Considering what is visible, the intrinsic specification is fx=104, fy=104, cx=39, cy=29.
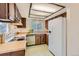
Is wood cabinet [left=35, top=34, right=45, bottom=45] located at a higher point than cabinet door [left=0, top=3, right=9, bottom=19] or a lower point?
lower

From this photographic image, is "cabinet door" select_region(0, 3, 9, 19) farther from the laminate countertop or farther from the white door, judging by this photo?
the white door

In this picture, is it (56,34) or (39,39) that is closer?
(39,39)

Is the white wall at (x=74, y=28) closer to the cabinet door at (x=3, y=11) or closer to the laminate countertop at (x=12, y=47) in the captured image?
the laminate countertop at (x=12, y=47)

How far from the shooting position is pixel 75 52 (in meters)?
1.21

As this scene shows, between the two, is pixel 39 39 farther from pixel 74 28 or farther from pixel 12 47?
pixel 74 28

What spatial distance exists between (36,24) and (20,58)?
52cm

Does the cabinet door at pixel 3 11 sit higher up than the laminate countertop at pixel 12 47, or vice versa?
the cabinet door at pixel 3 11

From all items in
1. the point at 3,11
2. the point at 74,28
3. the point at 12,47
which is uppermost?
the point at 3,11

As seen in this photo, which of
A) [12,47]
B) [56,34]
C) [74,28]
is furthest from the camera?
[56,34]

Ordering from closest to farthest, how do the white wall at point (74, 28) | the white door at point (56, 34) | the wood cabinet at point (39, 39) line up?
1. the white wall at point (74, 28)
2. the wood cabinet at point (39, 39)
3. the white door at point (56, 34)

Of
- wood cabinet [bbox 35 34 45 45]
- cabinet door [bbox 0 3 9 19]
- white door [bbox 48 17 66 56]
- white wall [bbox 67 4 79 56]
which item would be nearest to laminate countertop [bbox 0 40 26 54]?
wood cabinet [bbox 35 34 45 45]

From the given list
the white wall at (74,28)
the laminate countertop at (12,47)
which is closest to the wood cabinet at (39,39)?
the laminate countertop at (12,47)

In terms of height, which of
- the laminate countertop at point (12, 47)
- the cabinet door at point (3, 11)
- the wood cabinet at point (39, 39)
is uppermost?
the cabinet door at point (3, 11)

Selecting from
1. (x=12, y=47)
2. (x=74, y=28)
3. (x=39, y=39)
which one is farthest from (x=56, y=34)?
(x=12, y=47)
